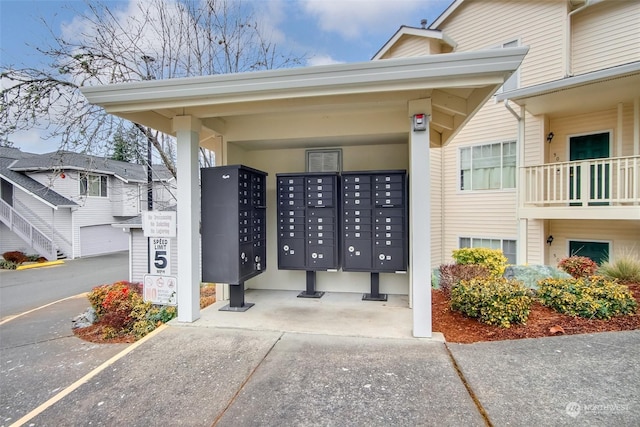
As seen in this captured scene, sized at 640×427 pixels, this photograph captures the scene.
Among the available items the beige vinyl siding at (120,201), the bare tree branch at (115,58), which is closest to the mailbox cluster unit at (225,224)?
the bare tree branch at (115,58)

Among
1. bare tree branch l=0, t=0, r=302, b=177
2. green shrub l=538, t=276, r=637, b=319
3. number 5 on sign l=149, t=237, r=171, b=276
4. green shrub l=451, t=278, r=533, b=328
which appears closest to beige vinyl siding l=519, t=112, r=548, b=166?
green shrub l=538, t=276, r=637, b=319

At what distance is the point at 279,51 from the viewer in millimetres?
8477

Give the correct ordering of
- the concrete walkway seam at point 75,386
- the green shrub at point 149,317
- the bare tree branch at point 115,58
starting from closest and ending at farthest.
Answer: the concrete walkway seam at point 75,386, the green shrub at point 149,317, the bare tree branch at point 115,58

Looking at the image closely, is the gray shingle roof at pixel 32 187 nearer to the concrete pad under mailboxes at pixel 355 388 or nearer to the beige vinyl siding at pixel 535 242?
the concrete pad under mailboxes at pixel 355 388

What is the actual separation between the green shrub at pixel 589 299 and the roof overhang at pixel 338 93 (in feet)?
8.51

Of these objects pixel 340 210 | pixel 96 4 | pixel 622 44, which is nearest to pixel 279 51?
pixel 96 4

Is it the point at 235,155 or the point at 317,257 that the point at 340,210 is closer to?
the point at 317,257

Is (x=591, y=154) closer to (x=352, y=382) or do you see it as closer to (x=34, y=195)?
(x=352, y=382)

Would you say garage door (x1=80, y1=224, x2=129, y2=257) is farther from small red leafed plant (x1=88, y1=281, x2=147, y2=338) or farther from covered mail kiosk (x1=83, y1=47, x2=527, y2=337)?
covered mail kiosk (x1=83, y1=47, x2=527, y2=337)

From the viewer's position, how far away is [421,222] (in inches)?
140

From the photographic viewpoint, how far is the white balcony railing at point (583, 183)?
6727 mm

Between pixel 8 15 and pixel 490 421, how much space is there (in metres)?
9.95

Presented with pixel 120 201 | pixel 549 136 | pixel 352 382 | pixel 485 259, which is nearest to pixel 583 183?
pixel 549 136

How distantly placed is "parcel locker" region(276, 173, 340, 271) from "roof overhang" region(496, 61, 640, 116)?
5330 mm
